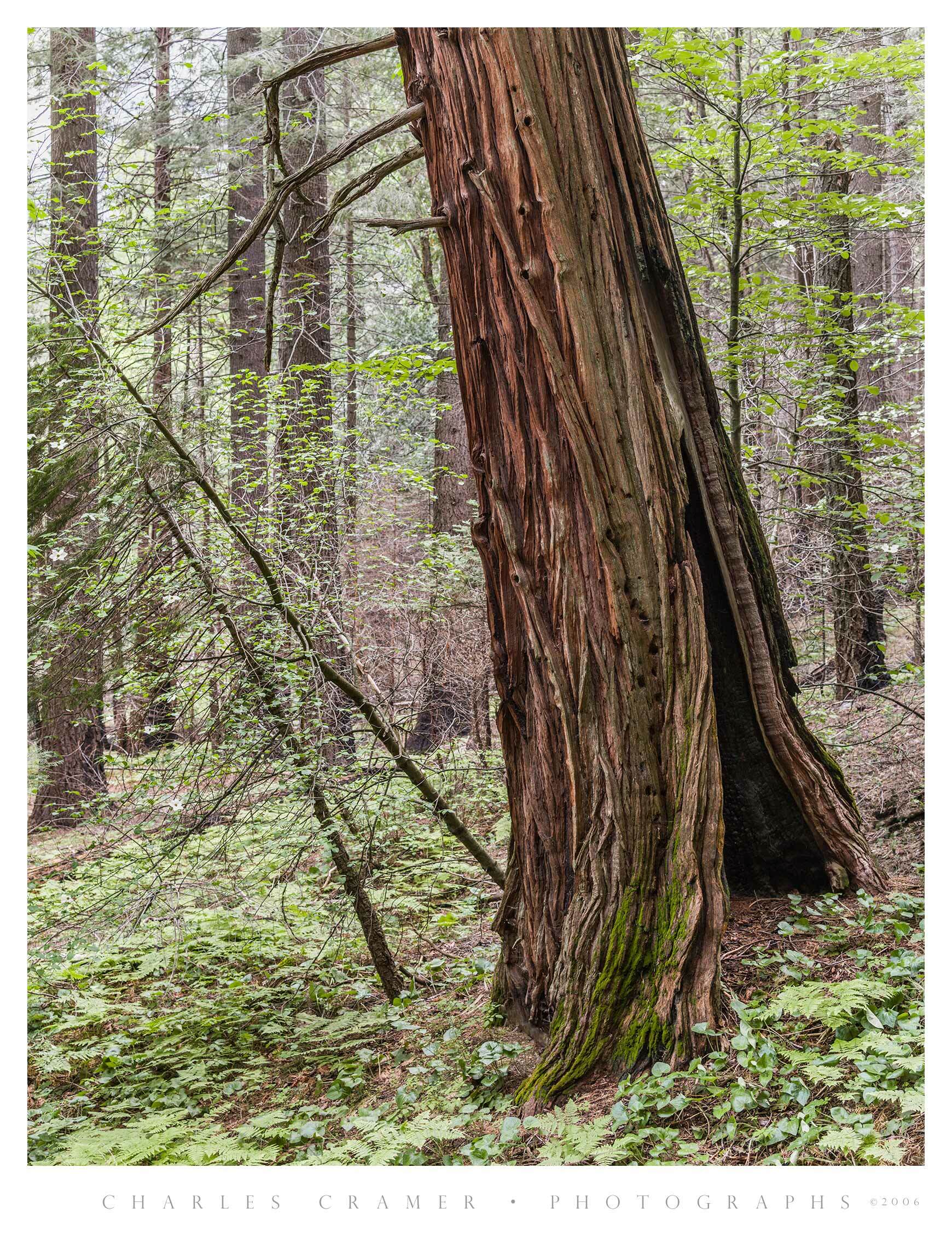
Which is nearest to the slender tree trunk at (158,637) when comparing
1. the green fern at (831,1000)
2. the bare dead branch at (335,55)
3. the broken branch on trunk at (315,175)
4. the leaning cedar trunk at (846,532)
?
the broken branch on trunk at (315,175)

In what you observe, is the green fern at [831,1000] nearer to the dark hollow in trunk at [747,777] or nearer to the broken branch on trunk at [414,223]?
the dark hollow in trunk at [747,777]

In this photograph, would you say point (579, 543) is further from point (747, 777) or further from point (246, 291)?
point (246, 291)

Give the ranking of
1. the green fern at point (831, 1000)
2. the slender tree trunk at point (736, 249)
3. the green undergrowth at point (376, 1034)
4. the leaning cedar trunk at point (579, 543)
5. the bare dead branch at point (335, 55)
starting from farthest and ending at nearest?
the slender tree trunk at point (736, 249) → the bare dead branch at point (335, 55) → the leaning cedar trunk at point (579, 543) → the green fern at point (831, 1000) → the green undergrowth at point (376, 1034)

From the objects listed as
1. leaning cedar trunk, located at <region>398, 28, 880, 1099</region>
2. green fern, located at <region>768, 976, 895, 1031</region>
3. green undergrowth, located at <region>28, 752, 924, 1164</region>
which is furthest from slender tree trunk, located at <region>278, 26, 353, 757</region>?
green fern, located at <region>768, 976, 895, 1031</region>

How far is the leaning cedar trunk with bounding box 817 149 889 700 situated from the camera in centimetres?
540

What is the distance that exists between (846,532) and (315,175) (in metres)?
4.00

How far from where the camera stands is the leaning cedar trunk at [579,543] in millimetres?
2670

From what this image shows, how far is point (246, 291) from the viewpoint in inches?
341

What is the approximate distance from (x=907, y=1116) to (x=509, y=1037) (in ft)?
4.44

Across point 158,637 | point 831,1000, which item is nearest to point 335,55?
point 158,637

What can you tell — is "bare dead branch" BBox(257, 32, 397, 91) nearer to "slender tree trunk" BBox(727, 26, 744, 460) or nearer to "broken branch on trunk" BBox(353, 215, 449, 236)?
"broken branch on trunk" BBox(353, 215, 449, 236)

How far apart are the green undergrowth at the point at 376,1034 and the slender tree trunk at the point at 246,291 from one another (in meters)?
2.16
